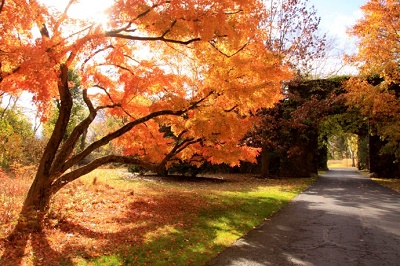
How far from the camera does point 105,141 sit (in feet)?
29.1

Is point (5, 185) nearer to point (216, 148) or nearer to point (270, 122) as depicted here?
point (216, 148)

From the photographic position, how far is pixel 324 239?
7.45 meters

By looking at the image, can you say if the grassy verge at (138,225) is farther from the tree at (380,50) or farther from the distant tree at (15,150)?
the tree at (380,50)

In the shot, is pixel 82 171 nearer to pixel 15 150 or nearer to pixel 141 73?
pixel 141 73

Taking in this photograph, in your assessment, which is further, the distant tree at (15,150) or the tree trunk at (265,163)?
the tree trunk at (265,163)

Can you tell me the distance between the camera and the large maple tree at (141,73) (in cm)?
725

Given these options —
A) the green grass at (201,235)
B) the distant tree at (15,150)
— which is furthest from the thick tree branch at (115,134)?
the distant tree at (15,150)

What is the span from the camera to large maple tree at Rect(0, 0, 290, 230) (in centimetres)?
725

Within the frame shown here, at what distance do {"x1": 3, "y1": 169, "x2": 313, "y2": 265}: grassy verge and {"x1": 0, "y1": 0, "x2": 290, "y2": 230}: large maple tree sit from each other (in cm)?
95

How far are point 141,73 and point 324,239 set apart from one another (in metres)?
6.89

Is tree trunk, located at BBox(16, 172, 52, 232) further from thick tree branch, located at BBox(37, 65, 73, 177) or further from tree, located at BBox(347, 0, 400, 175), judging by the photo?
tree, located at BBox(347, 0, 400, 175)

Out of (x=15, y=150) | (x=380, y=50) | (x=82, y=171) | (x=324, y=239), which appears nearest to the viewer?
(x=324, y=239)

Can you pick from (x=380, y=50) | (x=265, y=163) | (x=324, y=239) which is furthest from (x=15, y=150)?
(x=380, y=50)

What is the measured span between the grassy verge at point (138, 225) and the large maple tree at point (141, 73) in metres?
0.95
